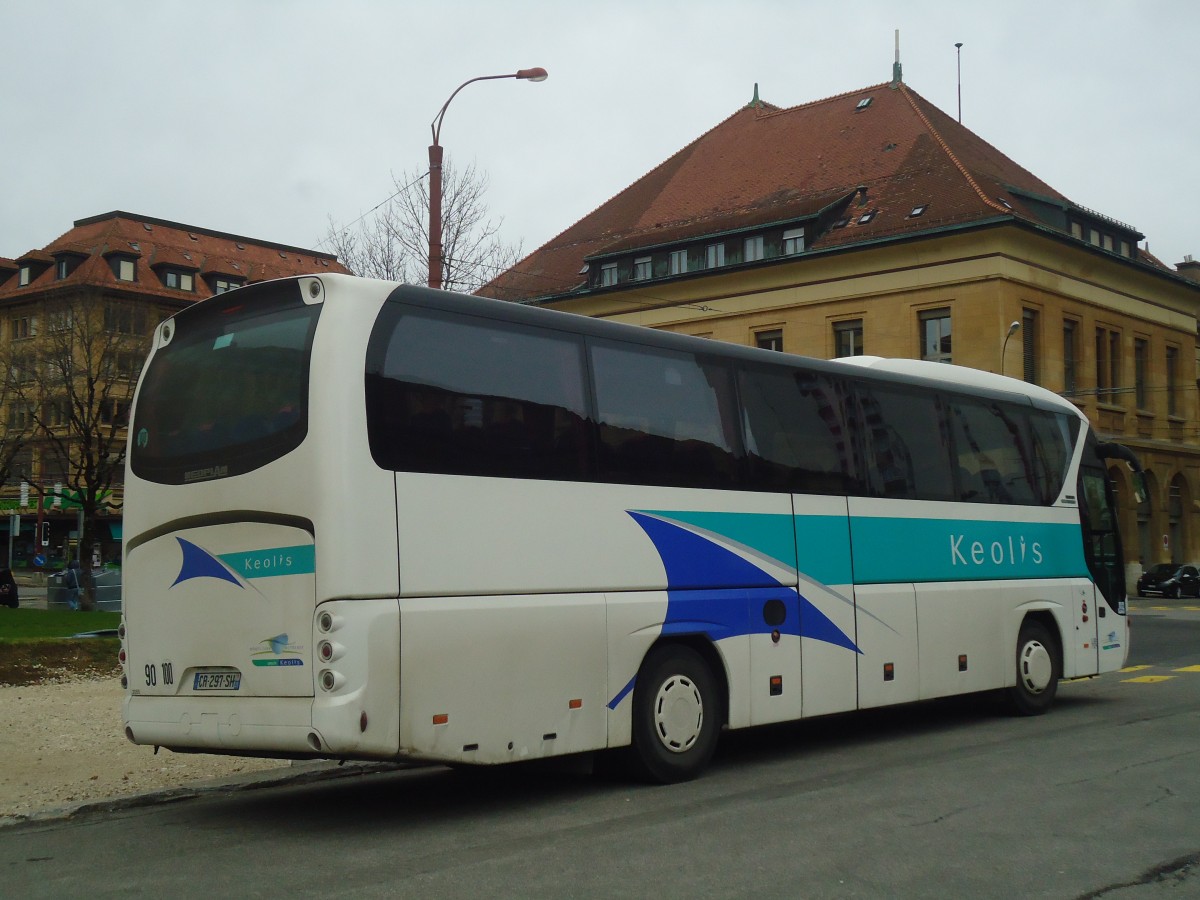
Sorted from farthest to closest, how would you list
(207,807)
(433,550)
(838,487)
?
1. (838,487)
2. (207,807)
3. (433,550)

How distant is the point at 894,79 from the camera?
189 ft

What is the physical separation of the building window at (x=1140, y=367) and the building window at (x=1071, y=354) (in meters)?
5.52

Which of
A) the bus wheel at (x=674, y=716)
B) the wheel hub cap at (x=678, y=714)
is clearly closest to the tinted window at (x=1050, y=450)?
the bus wheel at (x=674, y=716)

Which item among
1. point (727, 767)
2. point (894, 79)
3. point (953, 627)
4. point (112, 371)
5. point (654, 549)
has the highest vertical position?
point (894, 79)

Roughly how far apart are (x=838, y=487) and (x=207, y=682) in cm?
566

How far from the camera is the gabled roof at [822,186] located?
50750 mm

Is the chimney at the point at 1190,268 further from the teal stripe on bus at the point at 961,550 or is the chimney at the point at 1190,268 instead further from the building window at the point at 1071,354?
the teal stripe on bus at the point at 961,550

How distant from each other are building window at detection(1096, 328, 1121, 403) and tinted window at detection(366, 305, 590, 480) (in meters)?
47.9

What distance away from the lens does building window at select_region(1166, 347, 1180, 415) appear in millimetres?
59250

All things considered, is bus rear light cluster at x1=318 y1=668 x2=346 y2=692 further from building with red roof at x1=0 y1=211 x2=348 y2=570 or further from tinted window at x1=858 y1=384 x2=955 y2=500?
building with red roof at x1=0 y1=211 x2=348 y2=570

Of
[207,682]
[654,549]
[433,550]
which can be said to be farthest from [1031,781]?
[207,682]

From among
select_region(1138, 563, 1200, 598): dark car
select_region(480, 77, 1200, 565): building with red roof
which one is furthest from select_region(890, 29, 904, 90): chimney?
select_region(1138, 563, 1200, 598): dark car

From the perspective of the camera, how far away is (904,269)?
50.3m

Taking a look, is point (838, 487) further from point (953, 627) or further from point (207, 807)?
point (207, 807)
